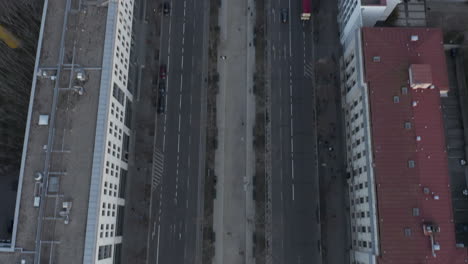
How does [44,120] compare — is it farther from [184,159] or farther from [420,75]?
[420,75]

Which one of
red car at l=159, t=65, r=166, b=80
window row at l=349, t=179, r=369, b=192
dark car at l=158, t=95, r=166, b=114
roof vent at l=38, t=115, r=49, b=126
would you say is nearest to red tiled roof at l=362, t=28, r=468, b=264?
window row at l=349, t=179, r=369, b=192

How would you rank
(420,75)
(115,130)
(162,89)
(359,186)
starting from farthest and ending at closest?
(162,89)
(359,186)
(115,130)
(420,75)

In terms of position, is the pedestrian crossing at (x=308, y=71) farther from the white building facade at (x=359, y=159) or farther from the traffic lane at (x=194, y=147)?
the traffic lane at (x=194, y=147)

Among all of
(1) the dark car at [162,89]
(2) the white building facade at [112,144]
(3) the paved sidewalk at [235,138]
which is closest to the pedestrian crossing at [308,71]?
(3) the paved sidewalk at [235,138]

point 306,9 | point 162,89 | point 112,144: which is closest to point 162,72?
point 162,89

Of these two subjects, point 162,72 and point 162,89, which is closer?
point 162,89

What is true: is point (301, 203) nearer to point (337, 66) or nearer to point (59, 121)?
point (337, 66)

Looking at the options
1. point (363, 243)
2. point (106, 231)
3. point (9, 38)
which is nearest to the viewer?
point (106, 231)

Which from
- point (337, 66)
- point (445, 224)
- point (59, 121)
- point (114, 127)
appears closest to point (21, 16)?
point (59, 121)

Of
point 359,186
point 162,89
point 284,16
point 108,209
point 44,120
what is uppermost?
point 284,16
